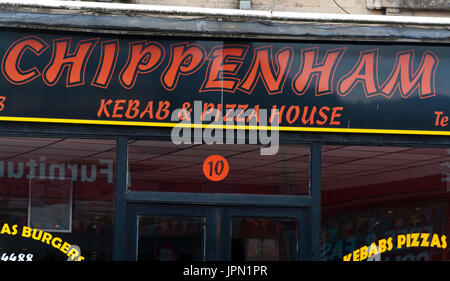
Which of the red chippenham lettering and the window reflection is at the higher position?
the red chippenham lettering

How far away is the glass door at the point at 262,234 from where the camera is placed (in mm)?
7512

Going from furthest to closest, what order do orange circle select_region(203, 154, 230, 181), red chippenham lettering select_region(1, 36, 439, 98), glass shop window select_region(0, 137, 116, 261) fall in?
orange circle select_region(203, 154, 230, 181)
red chippenham lettering select_region(1, 36, 439, 98)
glass shop window select_region(0, 137, 116, 261)

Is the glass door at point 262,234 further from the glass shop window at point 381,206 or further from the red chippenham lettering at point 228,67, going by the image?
the red chippenham lettering at point 228,67

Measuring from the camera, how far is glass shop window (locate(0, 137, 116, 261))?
7.34 metres

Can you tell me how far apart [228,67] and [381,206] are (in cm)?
241

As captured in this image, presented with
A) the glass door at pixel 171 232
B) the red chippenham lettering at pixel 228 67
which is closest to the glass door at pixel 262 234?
the glass door at pixel 171 232

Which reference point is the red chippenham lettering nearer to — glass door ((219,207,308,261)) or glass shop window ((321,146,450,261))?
glass shop window ((321,146,450,261))

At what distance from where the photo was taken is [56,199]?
7.39 metres

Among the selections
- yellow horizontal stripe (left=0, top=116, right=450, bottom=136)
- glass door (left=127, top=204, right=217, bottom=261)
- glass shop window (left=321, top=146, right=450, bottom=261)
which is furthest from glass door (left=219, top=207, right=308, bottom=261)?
yellow horizontal stripe (left=0, top=116, right=450, bottom=136)

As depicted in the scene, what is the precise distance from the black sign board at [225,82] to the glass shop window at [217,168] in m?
0.31

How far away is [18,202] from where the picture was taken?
7375 mm

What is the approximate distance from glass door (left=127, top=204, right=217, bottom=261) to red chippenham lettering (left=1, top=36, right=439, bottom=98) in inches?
51.3

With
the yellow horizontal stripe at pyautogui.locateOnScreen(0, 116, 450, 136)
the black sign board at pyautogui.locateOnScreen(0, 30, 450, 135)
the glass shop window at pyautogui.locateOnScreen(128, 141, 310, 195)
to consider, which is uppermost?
the black sign board at pyautogui.locateOnScreen(0, 30, 450, 135)

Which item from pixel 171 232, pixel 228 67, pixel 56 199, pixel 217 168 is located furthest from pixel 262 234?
pixel 56 199
